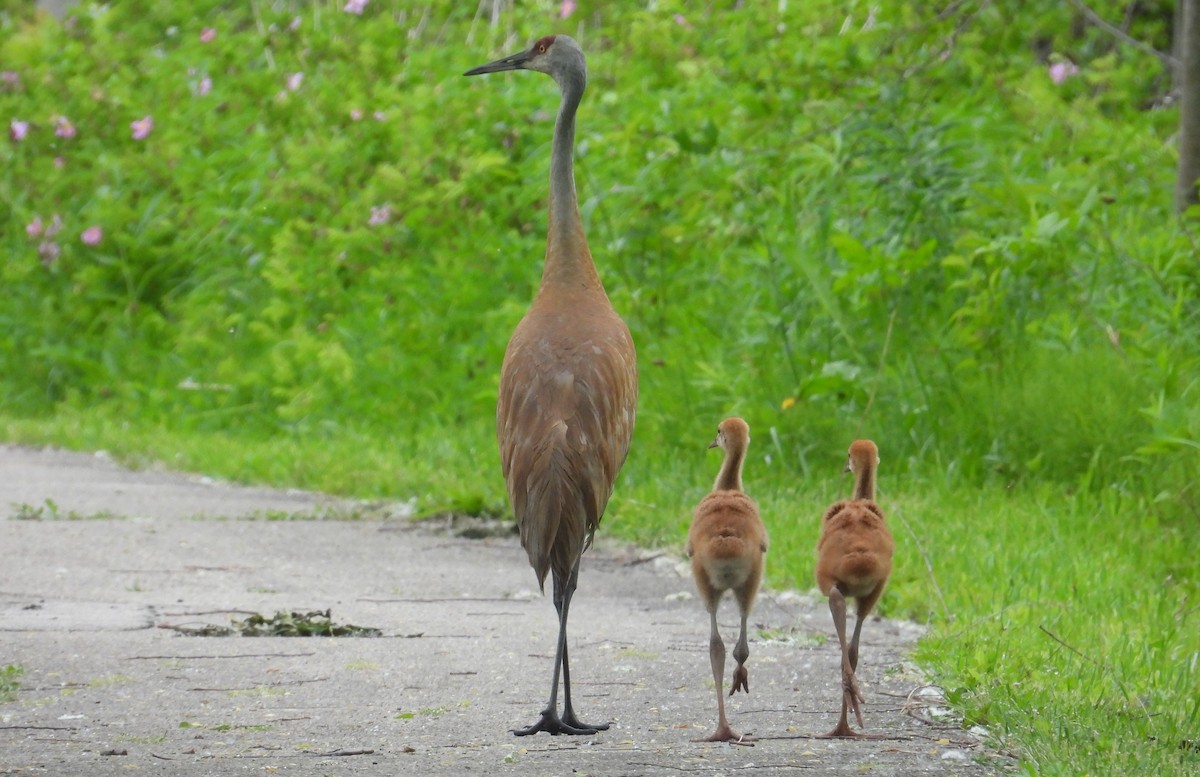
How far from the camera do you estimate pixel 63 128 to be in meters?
16.4

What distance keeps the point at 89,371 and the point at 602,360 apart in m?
10.6

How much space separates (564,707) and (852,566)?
0.96 metres

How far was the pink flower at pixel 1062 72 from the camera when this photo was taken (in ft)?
45.2

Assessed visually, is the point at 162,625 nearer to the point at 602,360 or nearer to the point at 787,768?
the point at 602,360

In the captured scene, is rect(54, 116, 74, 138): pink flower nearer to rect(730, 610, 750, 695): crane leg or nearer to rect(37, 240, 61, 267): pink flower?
rect(37, 240, 61, 267): pink flower

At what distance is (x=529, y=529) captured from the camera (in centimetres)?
507

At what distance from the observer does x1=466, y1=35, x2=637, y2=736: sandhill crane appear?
16.5 ft

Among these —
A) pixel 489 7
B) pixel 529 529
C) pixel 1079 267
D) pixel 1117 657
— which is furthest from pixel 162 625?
pixel 489 7

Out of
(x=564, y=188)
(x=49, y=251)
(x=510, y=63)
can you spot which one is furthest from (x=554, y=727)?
(x=49, y=251)

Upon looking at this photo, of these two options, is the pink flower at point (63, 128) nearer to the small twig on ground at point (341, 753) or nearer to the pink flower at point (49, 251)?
the pink flower at point (49, 251)

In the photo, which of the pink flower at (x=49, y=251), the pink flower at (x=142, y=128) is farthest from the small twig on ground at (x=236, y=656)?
the pink flower at (x=142, y=128)

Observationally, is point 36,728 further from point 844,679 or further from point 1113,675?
point 1113,675

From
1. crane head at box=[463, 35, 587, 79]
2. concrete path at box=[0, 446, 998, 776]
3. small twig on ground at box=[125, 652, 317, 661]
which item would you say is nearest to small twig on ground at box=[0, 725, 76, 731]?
concrete path at box=[0, 446, 998, 776]

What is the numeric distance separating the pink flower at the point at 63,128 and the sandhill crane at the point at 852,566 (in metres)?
12.8
